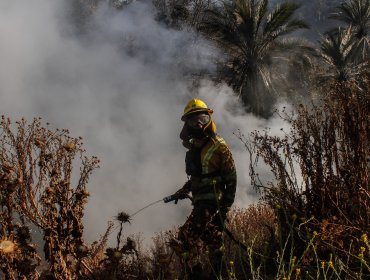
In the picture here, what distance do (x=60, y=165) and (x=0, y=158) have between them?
54 centimetres

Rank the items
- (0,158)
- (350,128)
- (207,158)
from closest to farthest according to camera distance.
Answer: (0,158), (350,128), (207,158)

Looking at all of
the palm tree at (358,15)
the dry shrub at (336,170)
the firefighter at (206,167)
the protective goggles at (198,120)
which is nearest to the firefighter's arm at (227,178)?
the firefighter at (206,167)

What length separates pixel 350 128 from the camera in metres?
3.66

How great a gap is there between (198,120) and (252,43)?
1373 cm

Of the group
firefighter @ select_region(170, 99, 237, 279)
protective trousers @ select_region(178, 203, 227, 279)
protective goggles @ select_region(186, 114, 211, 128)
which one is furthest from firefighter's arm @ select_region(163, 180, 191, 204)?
protective trousers @ select_region(178, 203, 227, 279)

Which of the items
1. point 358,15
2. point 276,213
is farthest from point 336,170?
point 358,15

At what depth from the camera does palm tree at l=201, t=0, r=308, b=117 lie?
55.9ft

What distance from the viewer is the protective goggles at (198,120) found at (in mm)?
4352

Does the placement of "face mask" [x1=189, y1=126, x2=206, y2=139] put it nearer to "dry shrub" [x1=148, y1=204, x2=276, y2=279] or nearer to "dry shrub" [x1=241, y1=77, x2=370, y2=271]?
"dry shrub" [x1=241, y1=77, x2=370, y2=271]

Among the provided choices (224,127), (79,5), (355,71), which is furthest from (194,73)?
(79,5)

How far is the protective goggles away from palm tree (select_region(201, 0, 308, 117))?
13.4m

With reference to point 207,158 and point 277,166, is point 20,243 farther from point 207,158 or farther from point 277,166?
point 277,166

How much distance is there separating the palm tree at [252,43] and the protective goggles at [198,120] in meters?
13.4

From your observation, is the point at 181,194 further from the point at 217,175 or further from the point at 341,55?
the point at 341,55
